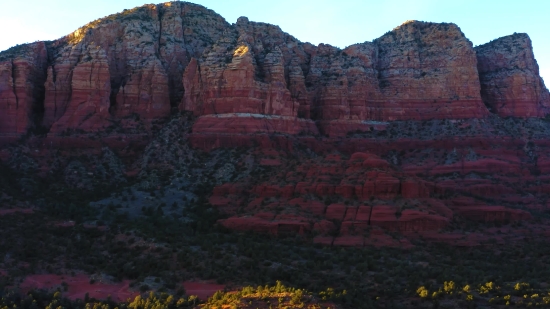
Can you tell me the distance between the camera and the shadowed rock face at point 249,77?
246 ft

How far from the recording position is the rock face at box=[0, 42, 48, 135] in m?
72.9

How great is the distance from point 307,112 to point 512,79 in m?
31.5

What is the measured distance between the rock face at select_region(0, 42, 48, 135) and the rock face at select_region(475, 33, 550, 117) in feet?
212

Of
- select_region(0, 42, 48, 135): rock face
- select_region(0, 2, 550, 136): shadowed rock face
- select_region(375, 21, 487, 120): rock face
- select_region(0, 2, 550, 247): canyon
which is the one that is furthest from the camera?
select_region(375, 21, 487, 120): rock face

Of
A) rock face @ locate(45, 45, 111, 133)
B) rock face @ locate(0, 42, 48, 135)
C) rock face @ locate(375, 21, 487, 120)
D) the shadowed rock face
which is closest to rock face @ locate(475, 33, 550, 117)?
the shadowed rock face

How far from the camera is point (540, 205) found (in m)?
68.2

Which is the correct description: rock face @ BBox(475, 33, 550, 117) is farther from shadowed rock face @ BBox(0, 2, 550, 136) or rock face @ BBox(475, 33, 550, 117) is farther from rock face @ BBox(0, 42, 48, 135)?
rock face @ BBox(0, 42, 48, 135)

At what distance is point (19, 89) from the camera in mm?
74125

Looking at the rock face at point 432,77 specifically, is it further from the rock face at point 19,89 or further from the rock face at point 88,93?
the rock face at point 19,89

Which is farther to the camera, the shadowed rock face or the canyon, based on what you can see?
the shadowed rock face

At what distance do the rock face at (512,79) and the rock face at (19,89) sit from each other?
6471cm

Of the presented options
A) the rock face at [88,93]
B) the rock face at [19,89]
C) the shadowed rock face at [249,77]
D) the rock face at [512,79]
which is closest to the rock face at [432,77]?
the shadowed rock face at [249,77]

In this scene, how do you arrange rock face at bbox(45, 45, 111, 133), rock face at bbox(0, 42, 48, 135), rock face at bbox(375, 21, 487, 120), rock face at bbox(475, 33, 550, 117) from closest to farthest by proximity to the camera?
rock face at bbox(0, 42, 48, 135)
rock face at bbox(45, 45, 111, 133)
rock face at bbox(375, 21, 487, 120)
rock face at bbox(475, 33, 550, 117)

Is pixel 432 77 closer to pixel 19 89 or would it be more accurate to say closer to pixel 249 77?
pixel 249 77
